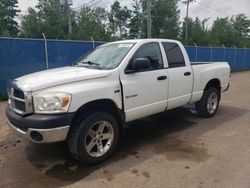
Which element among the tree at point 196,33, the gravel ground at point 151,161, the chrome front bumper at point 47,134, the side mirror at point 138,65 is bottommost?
the gravel ground at point 151,161

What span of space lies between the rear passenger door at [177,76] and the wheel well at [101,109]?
1322mm

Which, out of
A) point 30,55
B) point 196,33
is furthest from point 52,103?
point 196,33

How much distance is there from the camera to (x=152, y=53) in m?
5.17

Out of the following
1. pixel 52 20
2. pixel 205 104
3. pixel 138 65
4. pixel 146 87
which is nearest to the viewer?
pixel 138 65

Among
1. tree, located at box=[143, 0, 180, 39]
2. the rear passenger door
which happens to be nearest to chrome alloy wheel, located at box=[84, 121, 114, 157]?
the rear passenger door

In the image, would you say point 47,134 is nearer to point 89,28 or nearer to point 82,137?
point 82,137

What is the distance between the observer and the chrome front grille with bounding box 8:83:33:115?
372 cm

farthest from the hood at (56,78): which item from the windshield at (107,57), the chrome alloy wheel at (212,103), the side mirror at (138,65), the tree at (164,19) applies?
the tree at (164,19)

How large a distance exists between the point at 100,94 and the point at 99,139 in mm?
726

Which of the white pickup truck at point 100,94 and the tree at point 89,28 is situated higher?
the tree at point 89,28

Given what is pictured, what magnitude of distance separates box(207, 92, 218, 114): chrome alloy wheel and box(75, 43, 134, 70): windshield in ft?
9.41

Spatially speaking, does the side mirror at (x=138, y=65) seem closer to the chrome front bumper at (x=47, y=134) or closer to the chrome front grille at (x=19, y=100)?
the chrome front bumper at (x=47, y=134)

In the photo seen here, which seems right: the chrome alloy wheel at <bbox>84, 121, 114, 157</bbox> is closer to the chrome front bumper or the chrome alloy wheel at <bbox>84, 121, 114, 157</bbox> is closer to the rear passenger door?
the chrome front bumper

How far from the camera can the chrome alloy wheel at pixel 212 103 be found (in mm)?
6717
